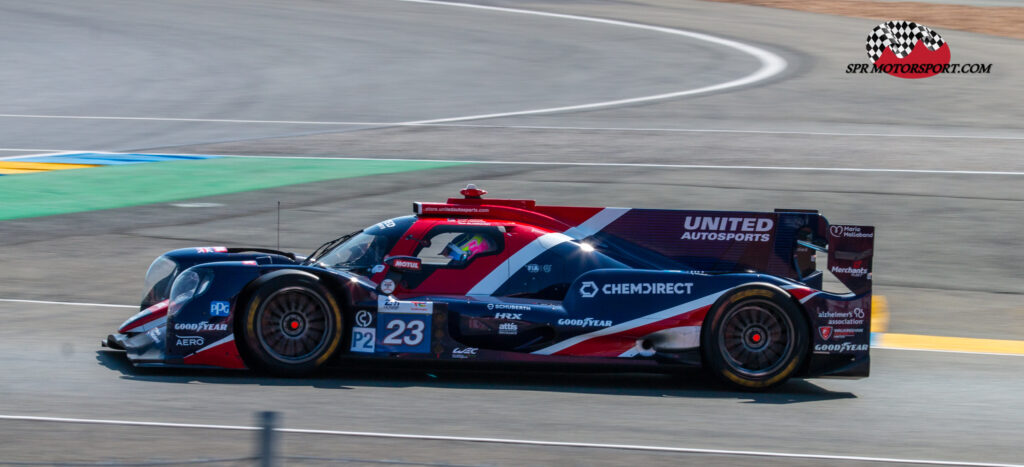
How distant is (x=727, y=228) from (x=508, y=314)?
6.10ft

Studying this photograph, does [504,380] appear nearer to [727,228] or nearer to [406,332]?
[406,332]

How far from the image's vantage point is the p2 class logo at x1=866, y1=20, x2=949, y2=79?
2969 centimetres

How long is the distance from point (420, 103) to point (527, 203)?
16.3 meters

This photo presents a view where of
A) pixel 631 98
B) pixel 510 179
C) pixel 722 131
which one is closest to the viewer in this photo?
pixel 510 179

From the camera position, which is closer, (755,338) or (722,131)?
(755,338)

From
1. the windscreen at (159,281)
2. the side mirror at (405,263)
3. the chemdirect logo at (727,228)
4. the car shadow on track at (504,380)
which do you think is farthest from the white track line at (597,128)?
the side mirror at (405,263)

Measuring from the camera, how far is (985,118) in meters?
23.6

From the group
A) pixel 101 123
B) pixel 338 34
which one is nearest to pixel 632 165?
pixel 101 123

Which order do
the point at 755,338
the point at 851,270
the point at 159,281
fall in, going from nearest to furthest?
1. the point at 755,338
2. the point at 851,270
3. the point at 159,281

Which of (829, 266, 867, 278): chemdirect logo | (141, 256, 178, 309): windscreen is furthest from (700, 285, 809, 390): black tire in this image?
(141, 256, 178, 309): windscreen

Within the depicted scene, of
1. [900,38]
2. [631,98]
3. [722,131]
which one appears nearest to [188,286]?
[722,131]

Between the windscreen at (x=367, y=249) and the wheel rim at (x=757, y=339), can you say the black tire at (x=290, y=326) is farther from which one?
the wheel rim at (x=757, y=339)

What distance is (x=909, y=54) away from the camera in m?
31.2

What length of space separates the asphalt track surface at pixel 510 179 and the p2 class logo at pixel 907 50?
634 mm
